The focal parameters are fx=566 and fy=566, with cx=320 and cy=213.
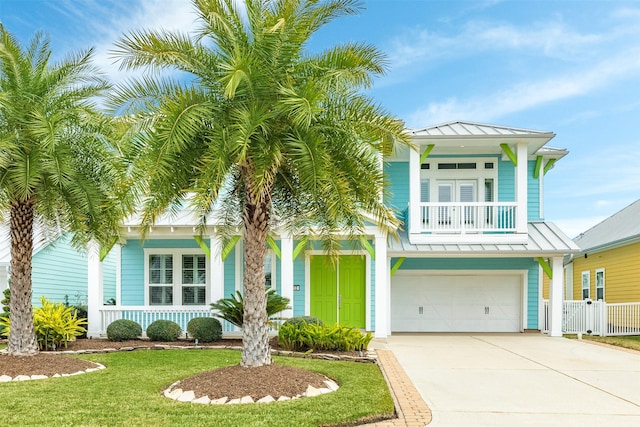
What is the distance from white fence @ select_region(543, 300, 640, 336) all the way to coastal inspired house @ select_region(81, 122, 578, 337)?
0.91m

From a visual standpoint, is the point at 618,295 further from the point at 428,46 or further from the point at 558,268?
the point at 428,46

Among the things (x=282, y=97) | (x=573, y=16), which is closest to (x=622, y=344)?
(x=573, y=16)

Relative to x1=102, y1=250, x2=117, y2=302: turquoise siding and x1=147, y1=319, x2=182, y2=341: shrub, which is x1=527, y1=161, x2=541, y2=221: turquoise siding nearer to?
Result: x1=147, y1=319, x2=182, y2=341: shrub

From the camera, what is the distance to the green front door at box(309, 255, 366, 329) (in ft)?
55.2

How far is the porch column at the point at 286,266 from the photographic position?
14.8m

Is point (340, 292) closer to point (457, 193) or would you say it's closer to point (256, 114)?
point (457, 193)

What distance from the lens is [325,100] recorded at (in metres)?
8.39

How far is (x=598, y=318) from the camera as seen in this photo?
56.2ft

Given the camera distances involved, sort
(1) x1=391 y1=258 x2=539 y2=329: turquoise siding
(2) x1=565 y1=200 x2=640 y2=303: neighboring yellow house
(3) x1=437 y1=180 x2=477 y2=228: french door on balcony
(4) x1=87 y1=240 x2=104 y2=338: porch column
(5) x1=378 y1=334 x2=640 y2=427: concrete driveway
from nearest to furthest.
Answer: (5) x1=378 y1=334 x2=640 y2=427: concrete driveway < (4) x1=87 y1=240 x2=104 y2=338: porch column < (3) x1=437 y1=180 x2=477 y2=228: french door on balcony < (1) x1=391 y1=258 x2=539 y2=329: turquoise siding < (2) x1=565 y1=200 x2=640 y2=303: neighboring yellow house

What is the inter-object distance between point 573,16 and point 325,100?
35.4ft

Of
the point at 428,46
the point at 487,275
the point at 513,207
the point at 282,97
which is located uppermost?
the point at 428,46

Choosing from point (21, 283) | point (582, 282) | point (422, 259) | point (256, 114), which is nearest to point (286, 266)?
point (422, 259)

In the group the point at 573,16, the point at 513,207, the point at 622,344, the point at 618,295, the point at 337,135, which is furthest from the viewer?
the point at 618,295

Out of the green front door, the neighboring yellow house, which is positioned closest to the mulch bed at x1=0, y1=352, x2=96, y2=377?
the green front door
